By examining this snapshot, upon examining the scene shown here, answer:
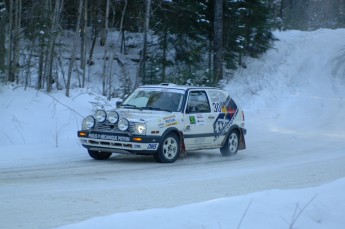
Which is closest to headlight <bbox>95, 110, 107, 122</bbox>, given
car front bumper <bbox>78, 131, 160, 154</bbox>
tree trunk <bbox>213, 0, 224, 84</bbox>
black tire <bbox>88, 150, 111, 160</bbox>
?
car front bumper <bbox>78, 131, 160, 154</bbox>

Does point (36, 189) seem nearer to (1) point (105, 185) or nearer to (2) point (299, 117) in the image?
(1) point (105, 185)

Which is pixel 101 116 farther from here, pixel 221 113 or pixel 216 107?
pixel 221 113

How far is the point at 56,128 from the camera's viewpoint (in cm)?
1551

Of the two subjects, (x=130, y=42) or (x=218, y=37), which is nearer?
(x=218, y=37)

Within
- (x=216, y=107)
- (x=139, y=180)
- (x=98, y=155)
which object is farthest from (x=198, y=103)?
(x=139, y=180)

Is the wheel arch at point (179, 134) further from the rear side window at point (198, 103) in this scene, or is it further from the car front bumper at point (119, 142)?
the rear side window at point (198, 103)

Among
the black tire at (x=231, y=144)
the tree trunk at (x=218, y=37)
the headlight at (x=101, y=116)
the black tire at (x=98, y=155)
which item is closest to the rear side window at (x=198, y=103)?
the black tire at (x=231, y=144)

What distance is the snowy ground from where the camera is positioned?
649 cm

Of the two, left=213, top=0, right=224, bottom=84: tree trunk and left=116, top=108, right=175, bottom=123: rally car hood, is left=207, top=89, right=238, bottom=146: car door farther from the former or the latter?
left=213, top=0, right=224, bottom=84: tree trunk

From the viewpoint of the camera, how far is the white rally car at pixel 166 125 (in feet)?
39.4

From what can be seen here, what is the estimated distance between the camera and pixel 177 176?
10836mm

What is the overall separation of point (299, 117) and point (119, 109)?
11.3m

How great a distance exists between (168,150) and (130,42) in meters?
22.8

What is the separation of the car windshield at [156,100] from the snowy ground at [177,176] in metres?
1.20
